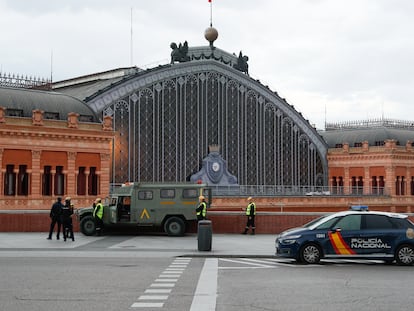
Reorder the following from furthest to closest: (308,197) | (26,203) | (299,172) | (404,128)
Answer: (404,128) → (299,172) → (308,197) → (26,203)

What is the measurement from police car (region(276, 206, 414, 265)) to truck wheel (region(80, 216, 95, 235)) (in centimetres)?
1199

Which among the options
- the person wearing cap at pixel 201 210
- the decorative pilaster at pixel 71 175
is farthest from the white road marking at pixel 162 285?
the decorative pilaster at pixel 71 175

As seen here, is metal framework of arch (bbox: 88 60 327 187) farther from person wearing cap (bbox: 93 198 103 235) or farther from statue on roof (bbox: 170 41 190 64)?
person wearing cap (bbox: 93 198 103 235)

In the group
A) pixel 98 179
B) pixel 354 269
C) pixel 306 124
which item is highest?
pixel 306 124

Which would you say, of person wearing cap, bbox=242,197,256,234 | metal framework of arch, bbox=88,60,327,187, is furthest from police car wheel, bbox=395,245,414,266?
metal framework of arch, bbox=88,60,327,187

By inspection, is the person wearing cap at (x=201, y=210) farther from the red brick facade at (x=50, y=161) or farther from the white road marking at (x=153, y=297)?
the red brick facade at (x=50, y=161)

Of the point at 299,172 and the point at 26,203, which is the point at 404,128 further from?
the point at 26,203

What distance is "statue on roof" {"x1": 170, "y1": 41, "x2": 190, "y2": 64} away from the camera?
58.8 m

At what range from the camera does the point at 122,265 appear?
18281 millimetres

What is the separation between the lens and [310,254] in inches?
760

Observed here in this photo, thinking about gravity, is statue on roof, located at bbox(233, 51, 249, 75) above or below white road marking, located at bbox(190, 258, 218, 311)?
above

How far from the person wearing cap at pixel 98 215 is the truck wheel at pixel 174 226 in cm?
285

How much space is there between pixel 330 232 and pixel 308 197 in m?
40.1

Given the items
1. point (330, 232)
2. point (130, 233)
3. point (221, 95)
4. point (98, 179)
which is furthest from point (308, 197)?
point (330, 232)
